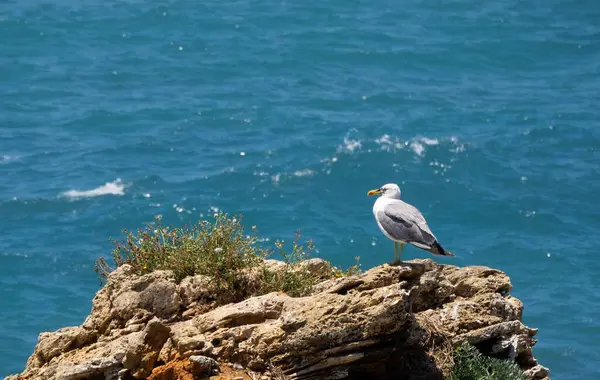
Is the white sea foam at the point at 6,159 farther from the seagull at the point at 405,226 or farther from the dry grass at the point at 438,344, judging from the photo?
the dry grass at the point at 438,344

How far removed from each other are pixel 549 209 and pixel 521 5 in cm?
2374

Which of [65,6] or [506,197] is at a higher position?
[65,6]

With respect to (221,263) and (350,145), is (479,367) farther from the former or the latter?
(350,145)

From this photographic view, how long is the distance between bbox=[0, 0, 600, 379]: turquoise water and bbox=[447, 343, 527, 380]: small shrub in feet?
57.2

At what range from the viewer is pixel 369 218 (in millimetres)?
42438

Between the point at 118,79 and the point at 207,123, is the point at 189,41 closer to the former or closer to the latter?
the point at 118,79

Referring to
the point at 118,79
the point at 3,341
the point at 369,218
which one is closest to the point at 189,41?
the point at 118,79

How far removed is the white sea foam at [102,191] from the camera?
43219 mm

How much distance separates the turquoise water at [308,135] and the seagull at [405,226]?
1734cm

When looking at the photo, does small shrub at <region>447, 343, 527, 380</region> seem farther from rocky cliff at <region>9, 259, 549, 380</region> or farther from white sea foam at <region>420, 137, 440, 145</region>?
white sea foam at <region>420, 137, 440, 145</region>

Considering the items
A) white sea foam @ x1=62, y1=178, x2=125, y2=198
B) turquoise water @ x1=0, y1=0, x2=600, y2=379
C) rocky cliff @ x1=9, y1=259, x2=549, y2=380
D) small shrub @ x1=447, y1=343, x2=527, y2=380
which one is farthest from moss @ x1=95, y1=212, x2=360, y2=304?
white sea foam @ x1=62, y1=178, x2=125, y2=198

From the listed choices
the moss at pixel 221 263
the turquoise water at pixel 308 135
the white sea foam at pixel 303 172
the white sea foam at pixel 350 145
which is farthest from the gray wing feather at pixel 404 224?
the white sea foam at pixel 350 145

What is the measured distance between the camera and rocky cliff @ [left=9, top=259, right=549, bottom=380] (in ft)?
52.5

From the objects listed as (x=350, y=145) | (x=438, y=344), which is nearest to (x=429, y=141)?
(x=350, y=145)
